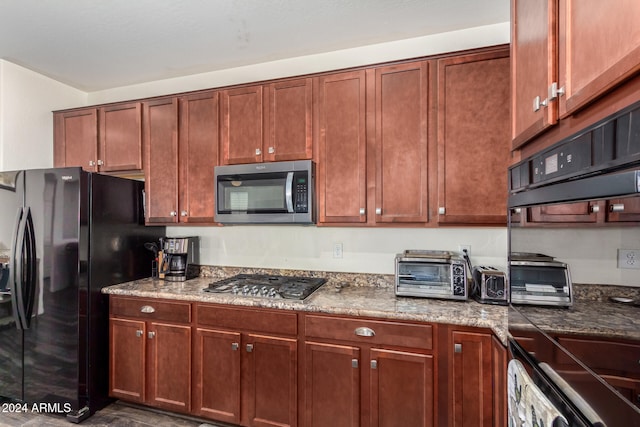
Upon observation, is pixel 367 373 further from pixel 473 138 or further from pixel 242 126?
pixel 242 126

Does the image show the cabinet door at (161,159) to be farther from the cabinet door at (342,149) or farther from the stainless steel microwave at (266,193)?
the cabinet door at (342,149)

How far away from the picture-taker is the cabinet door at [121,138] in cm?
259

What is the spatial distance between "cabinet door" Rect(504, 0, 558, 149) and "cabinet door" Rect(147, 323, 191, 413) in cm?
222

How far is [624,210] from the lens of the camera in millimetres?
682

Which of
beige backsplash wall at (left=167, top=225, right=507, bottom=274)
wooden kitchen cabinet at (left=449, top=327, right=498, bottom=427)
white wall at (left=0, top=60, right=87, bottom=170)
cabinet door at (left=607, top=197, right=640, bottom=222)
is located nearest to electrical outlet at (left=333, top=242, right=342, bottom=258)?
beige backsplash wall at (left=167, top=225, right=507, bottom=274)

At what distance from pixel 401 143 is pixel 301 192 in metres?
0.72

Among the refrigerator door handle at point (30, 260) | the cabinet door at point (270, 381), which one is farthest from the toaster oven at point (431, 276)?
the refrigerator door handle at point (30, 260)

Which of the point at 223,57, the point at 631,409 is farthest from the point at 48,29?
the point at 631,409

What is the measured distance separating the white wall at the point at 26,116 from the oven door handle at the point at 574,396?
12.5ft

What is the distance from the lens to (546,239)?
102 centimetres

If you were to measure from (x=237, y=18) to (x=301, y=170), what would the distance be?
1.06 metres

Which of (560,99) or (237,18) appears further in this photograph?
(237,18)

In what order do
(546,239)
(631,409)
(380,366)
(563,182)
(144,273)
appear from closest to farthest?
(631,409), (563,182), (546,239), (380,366), (144,273)

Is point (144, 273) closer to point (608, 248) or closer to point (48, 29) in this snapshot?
point (48, 29)
